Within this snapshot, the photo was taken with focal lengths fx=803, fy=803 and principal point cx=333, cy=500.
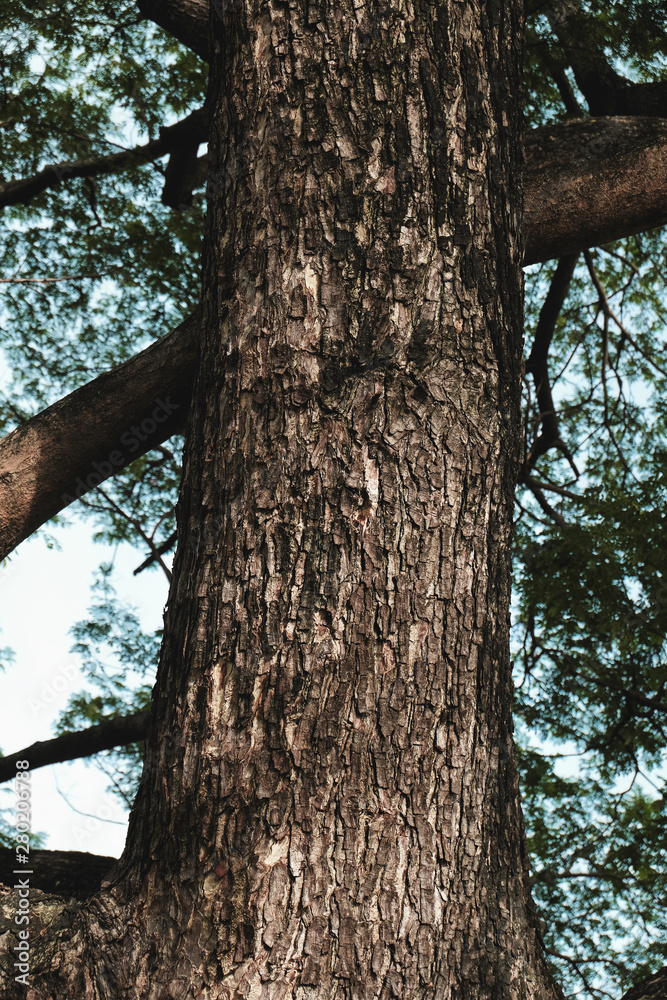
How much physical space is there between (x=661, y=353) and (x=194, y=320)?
5362 mm

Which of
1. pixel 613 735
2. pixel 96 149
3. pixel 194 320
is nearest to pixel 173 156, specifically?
pixel 96 149

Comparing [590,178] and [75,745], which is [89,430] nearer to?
[590,178]

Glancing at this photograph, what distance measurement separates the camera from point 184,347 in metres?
2.84

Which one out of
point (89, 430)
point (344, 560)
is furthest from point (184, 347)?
point (344, 560)

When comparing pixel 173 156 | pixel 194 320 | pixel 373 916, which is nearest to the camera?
pixel 373 916

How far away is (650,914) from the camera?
191 inches

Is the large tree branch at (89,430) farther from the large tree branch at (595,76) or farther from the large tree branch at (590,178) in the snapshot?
the large tree branch at (595,76)

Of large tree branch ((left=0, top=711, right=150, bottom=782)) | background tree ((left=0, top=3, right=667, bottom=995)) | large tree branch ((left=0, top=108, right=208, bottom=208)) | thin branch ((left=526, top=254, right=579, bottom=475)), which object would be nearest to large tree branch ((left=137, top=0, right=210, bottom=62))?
background tree ((left=0, top=3, right=667, bottom=995))

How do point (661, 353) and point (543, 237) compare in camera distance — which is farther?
point (661, 353)

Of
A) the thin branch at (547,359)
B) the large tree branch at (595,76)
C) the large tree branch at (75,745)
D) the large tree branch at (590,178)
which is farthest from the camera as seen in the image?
the thin branch at (547,359)

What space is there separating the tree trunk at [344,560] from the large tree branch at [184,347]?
65 cm

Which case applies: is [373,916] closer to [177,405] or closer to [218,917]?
[218,917]

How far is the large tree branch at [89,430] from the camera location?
9.50ft

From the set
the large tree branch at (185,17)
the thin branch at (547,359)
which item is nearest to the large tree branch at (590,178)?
the large tree branch at (185,17)
